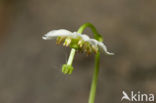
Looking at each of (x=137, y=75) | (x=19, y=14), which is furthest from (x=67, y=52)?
(x=19, y=14)

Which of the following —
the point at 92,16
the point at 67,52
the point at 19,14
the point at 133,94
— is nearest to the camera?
the point at 133,94

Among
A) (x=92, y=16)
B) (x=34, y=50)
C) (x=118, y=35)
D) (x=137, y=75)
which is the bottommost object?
(x=137, y=75)

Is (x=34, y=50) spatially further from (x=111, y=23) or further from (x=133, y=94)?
(x=133, y=94)

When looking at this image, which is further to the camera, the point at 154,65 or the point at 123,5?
the point at 123,5

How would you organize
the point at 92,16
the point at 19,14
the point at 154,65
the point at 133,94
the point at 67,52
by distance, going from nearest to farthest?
the point at 133,94, the point at 154,65, the point at 67,52, the point at 92,16, the point at 19,14

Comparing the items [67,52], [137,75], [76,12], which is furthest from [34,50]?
[137,75]

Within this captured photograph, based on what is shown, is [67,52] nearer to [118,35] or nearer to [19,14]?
[118,35]

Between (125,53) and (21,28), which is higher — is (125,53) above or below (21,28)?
below
